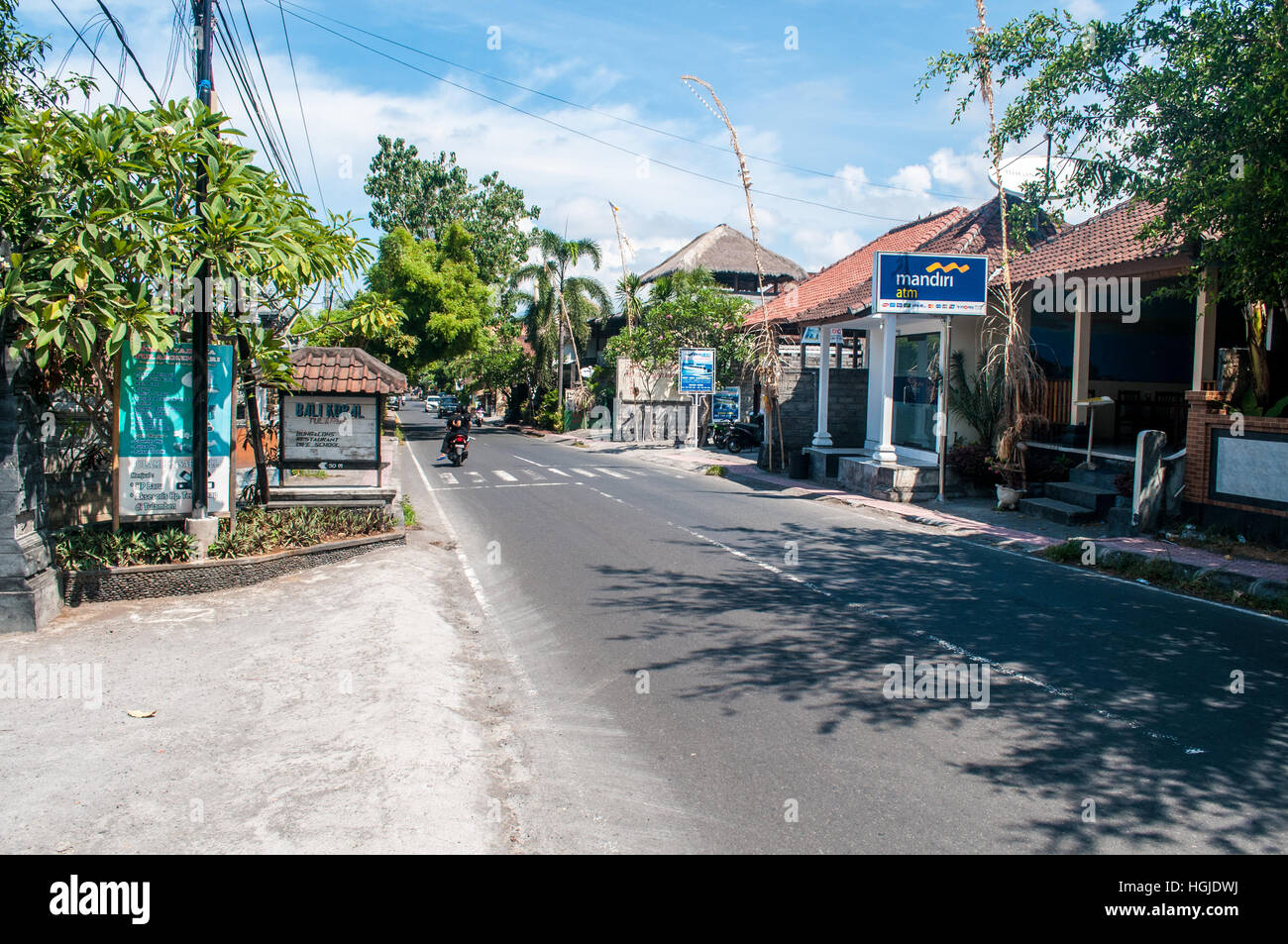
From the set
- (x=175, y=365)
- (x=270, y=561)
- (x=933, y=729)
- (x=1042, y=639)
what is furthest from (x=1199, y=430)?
(x=175, y=365)

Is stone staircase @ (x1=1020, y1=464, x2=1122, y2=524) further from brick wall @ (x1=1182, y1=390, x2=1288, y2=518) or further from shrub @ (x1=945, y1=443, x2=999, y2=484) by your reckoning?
shrub @ (x1=945, y1=443, x2=999, y2=484)

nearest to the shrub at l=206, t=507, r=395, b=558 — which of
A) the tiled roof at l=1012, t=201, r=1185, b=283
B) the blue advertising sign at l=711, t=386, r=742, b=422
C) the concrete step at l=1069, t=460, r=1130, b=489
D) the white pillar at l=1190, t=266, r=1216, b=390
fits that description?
the concrete step at l=1069, t=460, r=1130, b=489

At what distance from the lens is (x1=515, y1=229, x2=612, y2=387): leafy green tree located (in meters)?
46.9

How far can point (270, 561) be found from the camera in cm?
954

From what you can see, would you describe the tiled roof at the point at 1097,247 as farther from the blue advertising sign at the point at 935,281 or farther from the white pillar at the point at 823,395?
the white pillar at the point at 823,395

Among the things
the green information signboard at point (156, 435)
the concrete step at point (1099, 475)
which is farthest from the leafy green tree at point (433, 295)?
Answer: the green information signboard at point (156, 435)

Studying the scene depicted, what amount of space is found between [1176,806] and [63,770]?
580 centimetres

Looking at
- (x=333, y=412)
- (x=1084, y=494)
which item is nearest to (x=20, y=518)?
(x=333, y=412)

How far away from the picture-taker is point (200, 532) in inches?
364

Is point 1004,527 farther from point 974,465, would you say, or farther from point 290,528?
point 290,528

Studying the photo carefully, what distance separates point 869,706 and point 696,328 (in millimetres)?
29063

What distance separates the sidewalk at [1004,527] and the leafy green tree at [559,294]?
81.9ft

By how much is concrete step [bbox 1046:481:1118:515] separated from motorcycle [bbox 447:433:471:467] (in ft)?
53.1

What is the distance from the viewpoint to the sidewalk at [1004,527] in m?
10.3
